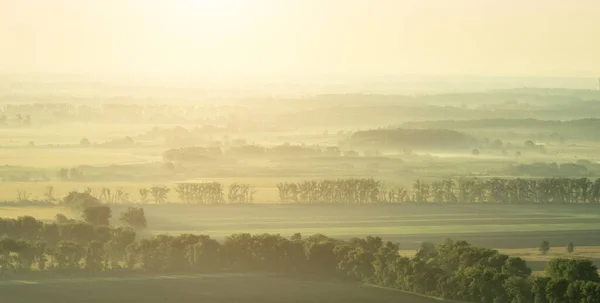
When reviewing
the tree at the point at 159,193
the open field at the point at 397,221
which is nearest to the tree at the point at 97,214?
Answer: the open field at the point at 397,221

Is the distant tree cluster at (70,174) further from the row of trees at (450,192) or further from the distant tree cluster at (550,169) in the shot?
the distant tree cluster at (550,169)

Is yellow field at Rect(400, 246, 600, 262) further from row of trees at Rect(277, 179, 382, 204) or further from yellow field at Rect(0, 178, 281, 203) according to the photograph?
yellow field at Rect(0, 178, 281, 203)

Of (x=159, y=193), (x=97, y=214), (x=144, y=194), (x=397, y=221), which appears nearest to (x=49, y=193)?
(x=144, y=194)

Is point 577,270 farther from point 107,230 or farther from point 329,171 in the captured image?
point 329,171

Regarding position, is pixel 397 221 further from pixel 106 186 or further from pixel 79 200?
pixel 106 186

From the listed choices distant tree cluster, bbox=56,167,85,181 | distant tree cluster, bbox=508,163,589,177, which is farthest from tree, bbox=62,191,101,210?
distant tree cluster, bbox=508,163,589,177
